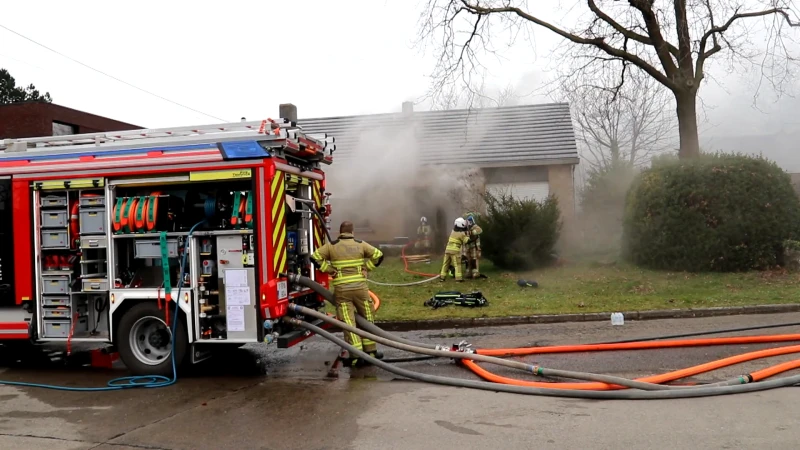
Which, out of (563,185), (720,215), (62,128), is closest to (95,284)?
(720,215)

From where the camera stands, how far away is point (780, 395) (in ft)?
17.2

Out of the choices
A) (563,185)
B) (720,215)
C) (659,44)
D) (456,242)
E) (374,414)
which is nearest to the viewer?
(374,414)

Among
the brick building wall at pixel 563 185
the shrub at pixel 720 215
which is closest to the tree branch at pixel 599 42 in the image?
the shrub at pixel 720 215

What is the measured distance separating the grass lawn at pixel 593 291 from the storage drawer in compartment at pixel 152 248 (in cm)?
382

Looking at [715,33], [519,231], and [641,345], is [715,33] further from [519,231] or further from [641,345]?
[641,345]

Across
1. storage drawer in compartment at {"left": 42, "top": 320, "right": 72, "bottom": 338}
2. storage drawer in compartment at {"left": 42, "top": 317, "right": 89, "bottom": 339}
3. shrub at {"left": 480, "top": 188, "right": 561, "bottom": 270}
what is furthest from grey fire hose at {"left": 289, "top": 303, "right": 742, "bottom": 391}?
shrub at {"left": 480, "top": 188, "right": 561, "bottom": 270}

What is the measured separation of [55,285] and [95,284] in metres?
0.54

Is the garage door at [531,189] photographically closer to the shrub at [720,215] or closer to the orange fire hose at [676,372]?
the shrub at [720,215]

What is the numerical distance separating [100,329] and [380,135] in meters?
14.7

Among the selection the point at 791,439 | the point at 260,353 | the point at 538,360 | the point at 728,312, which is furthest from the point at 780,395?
the point at 260,353

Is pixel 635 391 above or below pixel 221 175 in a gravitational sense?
below

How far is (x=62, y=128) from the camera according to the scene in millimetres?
22000

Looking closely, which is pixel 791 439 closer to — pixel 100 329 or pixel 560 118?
pixel 100 329

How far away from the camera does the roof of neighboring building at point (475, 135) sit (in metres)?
20.2
